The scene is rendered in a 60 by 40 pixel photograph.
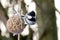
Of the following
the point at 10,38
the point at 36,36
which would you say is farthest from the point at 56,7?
the point at 10,38

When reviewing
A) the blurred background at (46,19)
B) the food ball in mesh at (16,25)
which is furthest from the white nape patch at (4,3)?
the food ball in mesh at (16,25)

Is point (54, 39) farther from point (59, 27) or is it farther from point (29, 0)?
point (29, 0)

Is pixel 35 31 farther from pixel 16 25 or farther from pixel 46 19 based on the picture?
pixel 16 25

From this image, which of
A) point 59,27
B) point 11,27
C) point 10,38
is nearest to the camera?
point 11,27

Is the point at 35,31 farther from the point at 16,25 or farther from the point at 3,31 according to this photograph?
the point at 16,25

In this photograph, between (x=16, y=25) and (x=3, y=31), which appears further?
(x=3, y=31)

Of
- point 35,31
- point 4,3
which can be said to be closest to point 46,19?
point 35,31

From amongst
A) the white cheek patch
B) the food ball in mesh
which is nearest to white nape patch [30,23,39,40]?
the white cheek patch

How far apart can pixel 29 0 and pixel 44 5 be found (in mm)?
58

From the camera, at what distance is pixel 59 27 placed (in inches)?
25.5

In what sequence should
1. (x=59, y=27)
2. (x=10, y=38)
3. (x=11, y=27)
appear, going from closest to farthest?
(x=11, y=27) → (x=59, y=27) → (x=10, y=38)

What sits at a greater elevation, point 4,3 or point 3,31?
point 4,3

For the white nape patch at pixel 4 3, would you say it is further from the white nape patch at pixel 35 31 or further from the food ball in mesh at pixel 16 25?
the food ball in mesh at pixel 16 25

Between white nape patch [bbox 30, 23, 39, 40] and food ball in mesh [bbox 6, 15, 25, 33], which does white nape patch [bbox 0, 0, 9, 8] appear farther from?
food ball in mesh [bbox 6, 15, 25, 33]
